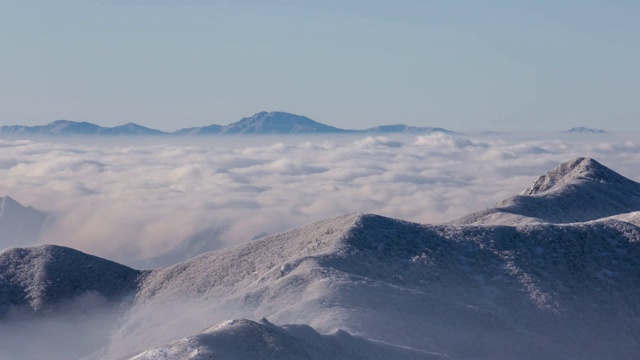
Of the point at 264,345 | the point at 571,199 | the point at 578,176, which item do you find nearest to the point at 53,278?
the point at 264,345

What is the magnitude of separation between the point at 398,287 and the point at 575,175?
49.3 meters

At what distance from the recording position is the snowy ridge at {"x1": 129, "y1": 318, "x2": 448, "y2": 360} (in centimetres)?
3509

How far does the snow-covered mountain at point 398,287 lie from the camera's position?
49.0 meters

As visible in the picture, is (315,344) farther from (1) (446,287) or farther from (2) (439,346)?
(1) (446,287)

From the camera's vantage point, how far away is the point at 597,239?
6406cm

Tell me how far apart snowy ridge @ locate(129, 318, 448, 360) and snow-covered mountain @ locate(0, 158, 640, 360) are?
0.27 meters

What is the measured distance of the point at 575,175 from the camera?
98812 millimetres

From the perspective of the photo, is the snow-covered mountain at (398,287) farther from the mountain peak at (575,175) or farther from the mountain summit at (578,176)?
the mountain peak at (575,175)

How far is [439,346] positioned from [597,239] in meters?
20.7

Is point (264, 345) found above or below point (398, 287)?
above

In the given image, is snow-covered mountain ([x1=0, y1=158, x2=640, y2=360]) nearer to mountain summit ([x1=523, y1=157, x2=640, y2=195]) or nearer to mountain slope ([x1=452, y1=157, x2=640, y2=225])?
mountain slope ([x1=452, y1=157, x2=640, y2=225])

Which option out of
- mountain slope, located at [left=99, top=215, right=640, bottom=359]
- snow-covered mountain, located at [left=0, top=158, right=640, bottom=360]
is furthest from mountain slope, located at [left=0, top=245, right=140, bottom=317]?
mountain slope, located at [left=99, top=215, right=640, bottom=359]

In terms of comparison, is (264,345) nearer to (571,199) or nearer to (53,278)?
(53,278)

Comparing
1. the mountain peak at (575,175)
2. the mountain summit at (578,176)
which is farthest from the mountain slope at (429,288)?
the mountain peak at (575,175)
